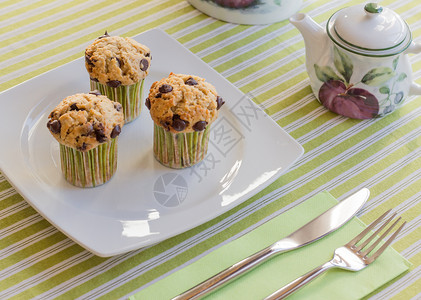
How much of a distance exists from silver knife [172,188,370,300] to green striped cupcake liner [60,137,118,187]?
337 mm

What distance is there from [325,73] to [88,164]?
63 cm

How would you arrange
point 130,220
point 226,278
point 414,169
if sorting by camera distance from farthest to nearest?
point 414,169
point 130,220
point 226,278

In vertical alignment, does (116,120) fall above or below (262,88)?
above

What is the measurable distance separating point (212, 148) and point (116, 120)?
254mm

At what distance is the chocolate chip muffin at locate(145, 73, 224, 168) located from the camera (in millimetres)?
1217

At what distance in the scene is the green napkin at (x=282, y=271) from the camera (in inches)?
41.7

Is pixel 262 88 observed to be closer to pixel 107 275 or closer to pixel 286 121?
pixel 286 121

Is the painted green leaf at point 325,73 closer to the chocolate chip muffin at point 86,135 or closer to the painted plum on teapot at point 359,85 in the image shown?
the painted plum on teapot at point 359,85

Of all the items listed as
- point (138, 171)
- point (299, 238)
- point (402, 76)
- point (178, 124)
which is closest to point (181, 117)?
point (178, 124)

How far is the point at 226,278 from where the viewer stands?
1.05 metres

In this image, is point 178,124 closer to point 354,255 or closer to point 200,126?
point 200,126

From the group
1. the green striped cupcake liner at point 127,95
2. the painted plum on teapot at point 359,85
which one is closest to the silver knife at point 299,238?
the painted plum on teapot at point 359,85

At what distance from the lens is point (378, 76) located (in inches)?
53.3

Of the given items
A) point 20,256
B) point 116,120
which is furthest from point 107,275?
point 116,120
